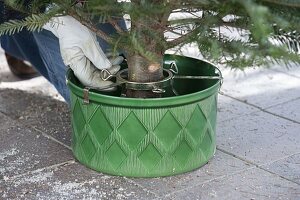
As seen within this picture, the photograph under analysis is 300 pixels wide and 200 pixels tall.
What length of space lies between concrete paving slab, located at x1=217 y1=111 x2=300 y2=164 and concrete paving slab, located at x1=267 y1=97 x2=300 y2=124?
0.24 feet

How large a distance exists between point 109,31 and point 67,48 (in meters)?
0.55

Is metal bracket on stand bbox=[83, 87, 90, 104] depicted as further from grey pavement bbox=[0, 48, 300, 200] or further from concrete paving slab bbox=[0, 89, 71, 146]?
concrete paving slab bbox=[0, 89, 71, 146]

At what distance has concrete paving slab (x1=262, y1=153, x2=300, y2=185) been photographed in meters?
3.43

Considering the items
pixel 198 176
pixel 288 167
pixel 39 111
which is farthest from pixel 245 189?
pixel 39 111

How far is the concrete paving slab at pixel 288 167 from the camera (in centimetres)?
343

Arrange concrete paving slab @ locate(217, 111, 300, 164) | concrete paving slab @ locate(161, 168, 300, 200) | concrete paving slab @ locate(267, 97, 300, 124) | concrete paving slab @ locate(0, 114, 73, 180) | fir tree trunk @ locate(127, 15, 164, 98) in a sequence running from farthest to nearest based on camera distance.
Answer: concrete paving slab @ locate(267, 97, 300, 124) → concrete paving slab @ locate(217, 111, 300, 164) → concrete paving slab @ locate(0, 114, 73, 180) → fir tree trunk @ locate(127, 15, 164, 98) → concrete paving slab @ locate(161, 168, 300, 200)

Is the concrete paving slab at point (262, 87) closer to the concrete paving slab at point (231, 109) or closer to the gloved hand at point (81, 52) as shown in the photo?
the concrete paving slab at point (231, 109)

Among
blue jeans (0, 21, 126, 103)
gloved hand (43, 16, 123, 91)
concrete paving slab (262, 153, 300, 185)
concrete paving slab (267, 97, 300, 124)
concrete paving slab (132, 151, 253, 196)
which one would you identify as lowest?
concrete paving slab (262, 153, 300, 185)

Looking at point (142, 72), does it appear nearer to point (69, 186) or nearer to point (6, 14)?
point (69, 186)

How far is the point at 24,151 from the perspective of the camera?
147 inches

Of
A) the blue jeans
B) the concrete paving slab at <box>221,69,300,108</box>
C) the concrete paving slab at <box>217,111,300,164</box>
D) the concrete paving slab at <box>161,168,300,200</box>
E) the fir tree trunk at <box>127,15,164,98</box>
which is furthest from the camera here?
the concrete paving slab at <box>221,69,300,108</box>

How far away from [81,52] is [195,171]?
0.83 m

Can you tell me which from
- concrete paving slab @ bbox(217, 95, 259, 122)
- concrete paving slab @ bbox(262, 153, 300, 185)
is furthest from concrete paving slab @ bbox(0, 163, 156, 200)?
concrete paving slab @ bbox(217, 95, 259, 122)

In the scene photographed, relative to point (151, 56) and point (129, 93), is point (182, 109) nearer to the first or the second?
point (129, 93)
